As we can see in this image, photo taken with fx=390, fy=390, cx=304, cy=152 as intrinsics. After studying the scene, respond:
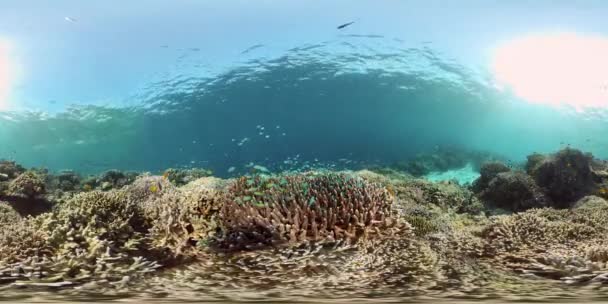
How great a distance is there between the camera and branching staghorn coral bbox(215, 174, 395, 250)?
9.60 feet

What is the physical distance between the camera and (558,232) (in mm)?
3109

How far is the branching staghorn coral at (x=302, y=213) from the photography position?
293cm

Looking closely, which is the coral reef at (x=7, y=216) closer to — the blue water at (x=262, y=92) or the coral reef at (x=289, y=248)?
the coral reef at (x=289, y=248)

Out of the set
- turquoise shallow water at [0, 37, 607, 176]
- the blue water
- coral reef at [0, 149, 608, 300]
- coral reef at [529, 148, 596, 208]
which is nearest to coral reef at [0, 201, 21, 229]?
coral reef at [0, 149, 608, 300]

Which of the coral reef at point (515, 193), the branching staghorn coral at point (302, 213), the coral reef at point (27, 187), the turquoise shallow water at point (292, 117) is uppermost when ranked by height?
the turquoise shallow water at point (292, 117)

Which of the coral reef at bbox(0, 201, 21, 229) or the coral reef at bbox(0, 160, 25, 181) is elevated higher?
the coral reef at bbox(0, 160, 25, 181)

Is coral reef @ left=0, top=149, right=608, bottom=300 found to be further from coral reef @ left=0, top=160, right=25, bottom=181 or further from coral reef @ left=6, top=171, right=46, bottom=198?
coral reef @ left=0, top=160, right=25, bottom=181

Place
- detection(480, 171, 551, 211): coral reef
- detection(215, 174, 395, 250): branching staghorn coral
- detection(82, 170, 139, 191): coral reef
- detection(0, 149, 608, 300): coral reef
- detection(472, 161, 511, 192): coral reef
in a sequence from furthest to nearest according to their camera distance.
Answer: detection(472, 161, 511, 192): coral reef
detection(82, 170, 139, 191): coral reef
detection(480, 171, 551, 211): coral reef
detection(215, 174, 395, 250): branching staghorn coral
detection(0, 149, 608, 300): coral reef

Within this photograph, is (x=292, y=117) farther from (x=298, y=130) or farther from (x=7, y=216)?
(x=7, y=216)

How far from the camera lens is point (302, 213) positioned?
119 inches

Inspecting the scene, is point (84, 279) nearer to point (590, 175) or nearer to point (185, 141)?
point (590, 175)

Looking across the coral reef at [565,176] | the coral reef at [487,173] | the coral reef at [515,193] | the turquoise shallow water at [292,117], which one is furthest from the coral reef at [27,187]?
the turquoise shallow water at [292,117]

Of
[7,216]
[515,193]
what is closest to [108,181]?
[7,216]

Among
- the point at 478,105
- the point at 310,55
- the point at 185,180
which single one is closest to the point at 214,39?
the point at 310,55
